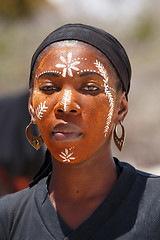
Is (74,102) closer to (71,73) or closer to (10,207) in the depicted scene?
(71,73)

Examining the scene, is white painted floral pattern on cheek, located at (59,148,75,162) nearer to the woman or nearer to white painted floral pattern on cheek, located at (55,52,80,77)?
the woman

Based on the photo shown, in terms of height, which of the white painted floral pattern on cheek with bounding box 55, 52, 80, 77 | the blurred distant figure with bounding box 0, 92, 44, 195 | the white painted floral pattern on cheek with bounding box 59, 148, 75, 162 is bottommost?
the blurred distant figure with bounding box 0, 92, 44, 195

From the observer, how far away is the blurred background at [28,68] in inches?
220

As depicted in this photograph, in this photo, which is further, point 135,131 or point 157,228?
point 135,131

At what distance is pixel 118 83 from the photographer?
2.24 m

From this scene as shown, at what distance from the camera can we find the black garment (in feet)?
6.55

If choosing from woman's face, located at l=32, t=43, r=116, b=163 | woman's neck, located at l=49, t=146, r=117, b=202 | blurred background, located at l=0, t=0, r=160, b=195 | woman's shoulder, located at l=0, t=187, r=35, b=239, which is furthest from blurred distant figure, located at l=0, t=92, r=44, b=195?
woman's face, located at l=32, t=43, r=116, b=163

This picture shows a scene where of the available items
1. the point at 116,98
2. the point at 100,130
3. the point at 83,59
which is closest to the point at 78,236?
the point at 100,130

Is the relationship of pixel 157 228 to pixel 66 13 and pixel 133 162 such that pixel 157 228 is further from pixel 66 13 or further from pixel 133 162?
pixel 66 13

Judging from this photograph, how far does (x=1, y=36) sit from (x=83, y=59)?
16.5 meters

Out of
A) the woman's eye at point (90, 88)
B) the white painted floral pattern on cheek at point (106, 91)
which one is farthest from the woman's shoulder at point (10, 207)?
the woman's eye at point (90, 88)

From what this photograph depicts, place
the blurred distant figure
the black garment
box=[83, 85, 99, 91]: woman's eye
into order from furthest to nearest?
the blurred distant figure, box=[83, 85, 99, 91]: woman's eye, the black garment

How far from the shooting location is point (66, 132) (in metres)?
2.05

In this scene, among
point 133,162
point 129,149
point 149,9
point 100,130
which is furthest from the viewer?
point 149,9
